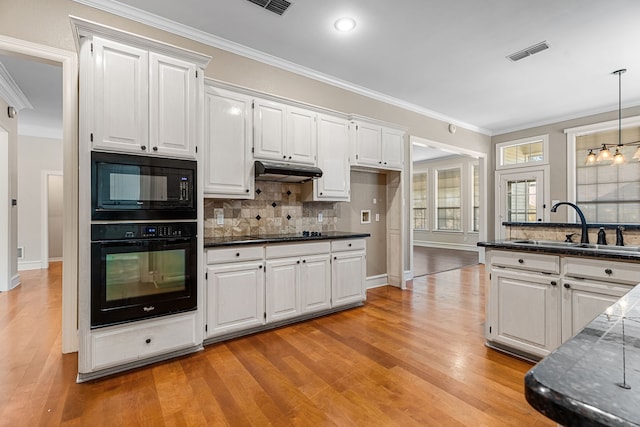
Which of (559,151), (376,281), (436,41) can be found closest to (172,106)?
(436,41)

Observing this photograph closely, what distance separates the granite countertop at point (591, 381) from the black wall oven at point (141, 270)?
2.53m

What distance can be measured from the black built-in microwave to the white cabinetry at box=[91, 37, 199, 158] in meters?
0.09

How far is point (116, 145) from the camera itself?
2328 millimetres

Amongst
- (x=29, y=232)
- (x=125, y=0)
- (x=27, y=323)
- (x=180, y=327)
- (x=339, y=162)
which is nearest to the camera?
(x=180, y=327)

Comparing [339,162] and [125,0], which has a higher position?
[125,0]

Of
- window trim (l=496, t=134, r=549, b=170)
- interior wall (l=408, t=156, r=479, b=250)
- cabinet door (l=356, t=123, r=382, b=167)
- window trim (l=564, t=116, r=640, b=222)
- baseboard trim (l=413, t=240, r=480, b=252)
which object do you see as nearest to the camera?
cabinet door (l=356, t=123, r=382, b=167)

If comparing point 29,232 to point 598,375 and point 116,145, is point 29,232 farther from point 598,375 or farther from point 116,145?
point 598,375

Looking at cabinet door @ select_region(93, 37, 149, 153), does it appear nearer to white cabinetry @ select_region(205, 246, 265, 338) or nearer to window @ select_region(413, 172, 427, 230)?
white cabinetry @ select_region(205, 246, 265, 338)

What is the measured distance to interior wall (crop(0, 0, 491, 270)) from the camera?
2.52 metres

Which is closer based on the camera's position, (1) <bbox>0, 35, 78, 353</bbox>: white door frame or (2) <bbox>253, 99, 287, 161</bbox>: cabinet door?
(1) <bbox>0, 35, 78, 353</bbox>: white door frame

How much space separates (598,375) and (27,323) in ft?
15.3

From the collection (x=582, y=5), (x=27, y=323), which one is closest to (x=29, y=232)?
(x=27, y=323)

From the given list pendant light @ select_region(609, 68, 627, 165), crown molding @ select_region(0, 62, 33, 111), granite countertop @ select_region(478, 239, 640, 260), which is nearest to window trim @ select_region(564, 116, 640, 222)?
pendant light @ select_region(609, 68, 627, 165)

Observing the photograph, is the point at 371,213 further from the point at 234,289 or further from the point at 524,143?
the point at 524,143
